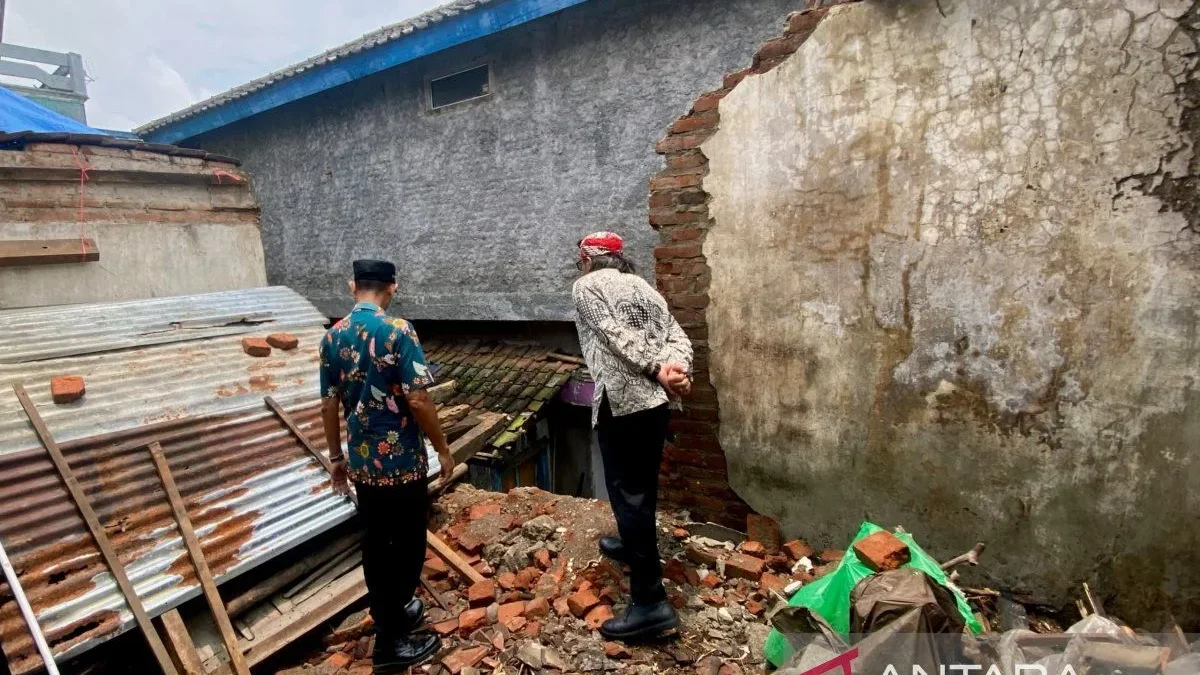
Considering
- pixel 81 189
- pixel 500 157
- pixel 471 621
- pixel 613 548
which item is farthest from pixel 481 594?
pixel 500 157

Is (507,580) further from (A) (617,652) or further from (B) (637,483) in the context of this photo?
(B) (637,483)

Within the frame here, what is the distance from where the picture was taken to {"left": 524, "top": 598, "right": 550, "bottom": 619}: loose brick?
2762 mm

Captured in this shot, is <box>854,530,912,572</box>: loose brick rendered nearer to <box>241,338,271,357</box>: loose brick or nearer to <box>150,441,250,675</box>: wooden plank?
<box>150,441,250,675</box>: wooden plank

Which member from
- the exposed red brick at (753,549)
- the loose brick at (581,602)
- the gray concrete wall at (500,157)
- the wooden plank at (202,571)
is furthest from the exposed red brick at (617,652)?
the gray concrete wall at (500,157)

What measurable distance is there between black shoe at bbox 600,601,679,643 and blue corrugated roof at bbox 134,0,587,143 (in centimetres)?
574

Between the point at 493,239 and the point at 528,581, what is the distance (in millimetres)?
5310

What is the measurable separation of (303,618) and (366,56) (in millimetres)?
6923

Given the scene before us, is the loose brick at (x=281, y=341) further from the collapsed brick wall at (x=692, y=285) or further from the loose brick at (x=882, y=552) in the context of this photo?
the loose brick at (x=882, y=552)

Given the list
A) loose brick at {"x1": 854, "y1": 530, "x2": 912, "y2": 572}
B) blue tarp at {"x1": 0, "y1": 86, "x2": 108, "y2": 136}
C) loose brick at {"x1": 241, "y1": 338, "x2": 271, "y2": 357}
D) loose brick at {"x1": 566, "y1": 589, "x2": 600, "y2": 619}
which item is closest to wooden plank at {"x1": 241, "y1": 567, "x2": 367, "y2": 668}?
loose brick at {"x1": 566, "y1": 589, "x2": 600, "y2": 619}

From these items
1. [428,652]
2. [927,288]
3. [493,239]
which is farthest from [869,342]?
[493,239]

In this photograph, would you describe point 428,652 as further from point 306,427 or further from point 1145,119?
point 1145,119

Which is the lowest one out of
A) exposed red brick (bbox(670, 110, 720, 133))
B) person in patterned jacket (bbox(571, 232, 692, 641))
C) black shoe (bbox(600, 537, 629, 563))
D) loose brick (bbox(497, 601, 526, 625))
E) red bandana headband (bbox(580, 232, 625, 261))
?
loose brick (bbox(497, 601, 526, 625))

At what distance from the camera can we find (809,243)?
2.90 meters

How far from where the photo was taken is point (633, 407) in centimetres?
250
